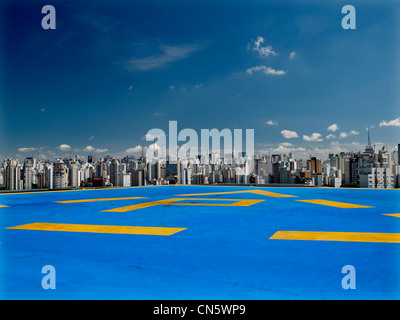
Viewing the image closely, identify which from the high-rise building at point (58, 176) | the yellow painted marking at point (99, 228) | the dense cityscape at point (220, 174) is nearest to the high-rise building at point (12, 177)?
the dense cityscape at point (220, 174)

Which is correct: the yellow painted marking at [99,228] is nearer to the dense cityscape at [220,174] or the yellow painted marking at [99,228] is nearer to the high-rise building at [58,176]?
the dense cityscape at [220,174]

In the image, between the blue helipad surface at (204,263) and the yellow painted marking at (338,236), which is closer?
the blue helipad surface at (204,263)

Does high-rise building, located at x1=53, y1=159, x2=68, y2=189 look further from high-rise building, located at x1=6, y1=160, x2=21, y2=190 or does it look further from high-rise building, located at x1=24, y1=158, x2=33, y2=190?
high-rise building, located at x1=6, y1=160, x2=21, y2=190

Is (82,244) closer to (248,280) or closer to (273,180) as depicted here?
(248,280)

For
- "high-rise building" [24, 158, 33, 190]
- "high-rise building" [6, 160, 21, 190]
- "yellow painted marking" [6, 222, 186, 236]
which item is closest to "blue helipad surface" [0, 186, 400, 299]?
"yellow painted marking" [6, 222, 186, 236]

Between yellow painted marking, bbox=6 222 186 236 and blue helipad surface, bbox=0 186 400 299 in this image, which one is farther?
yellow painted marking, bbox=6 222 186 236
